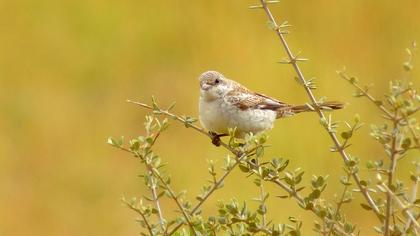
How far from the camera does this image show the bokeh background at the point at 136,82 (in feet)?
23.5

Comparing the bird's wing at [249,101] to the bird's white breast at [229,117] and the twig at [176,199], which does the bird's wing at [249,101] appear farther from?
the twig at [176,199]

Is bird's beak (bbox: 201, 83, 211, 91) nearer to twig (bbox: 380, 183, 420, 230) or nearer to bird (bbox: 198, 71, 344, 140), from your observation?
bird (bbox: 198, 71, 344, 140)

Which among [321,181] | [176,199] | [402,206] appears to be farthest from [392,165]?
[176,199]

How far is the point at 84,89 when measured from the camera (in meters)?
8.40

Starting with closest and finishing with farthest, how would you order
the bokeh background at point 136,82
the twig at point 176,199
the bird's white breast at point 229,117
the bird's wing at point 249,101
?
the twig at point 176,199, the bird's white breast at point 229,117, the bird's wing at point 249,101, the bokeh background at point 136,82

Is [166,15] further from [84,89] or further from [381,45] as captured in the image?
[381,45]

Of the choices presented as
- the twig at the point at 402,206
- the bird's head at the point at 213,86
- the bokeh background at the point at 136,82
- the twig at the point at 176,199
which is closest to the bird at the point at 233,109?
the bird's head at the point at 213,86

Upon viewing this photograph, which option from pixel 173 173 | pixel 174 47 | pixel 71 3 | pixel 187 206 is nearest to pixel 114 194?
pixel 173 173

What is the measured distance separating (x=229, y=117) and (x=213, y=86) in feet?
0.89

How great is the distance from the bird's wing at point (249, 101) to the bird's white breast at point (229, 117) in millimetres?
25

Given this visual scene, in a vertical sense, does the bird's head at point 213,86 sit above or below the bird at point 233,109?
above

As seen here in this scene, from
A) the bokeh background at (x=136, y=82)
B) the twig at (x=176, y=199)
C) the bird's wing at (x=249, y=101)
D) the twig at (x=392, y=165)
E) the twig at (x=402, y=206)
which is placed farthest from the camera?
the bokeh background at (x=136, y=82)

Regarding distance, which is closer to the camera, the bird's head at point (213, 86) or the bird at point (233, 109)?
the bird at point (233, 109)

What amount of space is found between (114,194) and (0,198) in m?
0.74
